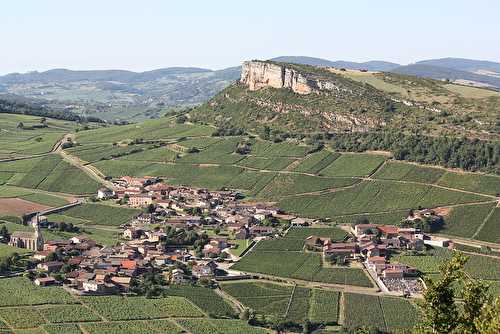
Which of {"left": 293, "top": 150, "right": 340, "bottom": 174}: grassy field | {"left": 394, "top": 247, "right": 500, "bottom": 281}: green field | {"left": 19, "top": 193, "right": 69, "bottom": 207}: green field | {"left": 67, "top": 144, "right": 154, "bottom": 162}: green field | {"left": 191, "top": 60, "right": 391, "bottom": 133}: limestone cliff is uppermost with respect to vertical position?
{"left": 191, "top": 60, "right": 391, "bottom": 133}: limestone cliff

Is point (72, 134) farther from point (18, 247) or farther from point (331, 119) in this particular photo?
point (18, 247)

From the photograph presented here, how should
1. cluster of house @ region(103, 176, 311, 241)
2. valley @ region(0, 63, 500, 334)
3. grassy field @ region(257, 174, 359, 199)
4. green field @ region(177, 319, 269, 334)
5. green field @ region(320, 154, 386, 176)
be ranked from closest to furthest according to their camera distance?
green field @ region(177, 319, 269, 334)
valley @ region(0, 63, 500, 334)
cluster of house @ region(103, 176, 311, 241)
grassy field @ region(257, 174, 359, 199)
green field @ region(320, 154, 386, 176)

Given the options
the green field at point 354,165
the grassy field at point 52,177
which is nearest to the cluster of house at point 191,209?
the grassy field at point 52,177

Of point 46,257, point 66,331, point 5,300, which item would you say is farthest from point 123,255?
point 66,331

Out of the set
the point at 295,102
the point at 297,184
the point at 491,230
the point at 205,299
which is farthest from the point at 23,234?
the point at 295,102

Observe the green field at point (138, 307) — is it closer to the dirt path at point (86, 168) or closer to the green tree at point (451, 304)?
the green tree at point (451, 304)

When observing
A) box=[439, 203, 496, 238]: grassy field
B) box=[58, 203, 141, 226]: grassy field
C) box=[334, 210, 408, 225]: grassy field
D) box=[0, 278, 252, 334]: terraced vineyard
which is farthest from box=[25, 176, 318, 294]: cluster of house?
box=[439, 203, 496, 238]: grassy field

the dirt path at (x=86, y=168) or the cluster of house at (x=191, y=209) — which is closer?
the cluster of house at (x=191, y=209)

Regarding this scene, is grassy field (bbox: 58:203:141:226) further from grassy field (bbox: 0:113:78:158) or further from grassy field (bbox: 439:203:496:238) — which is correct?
grassy field (bbox: 439:203:496:238)
